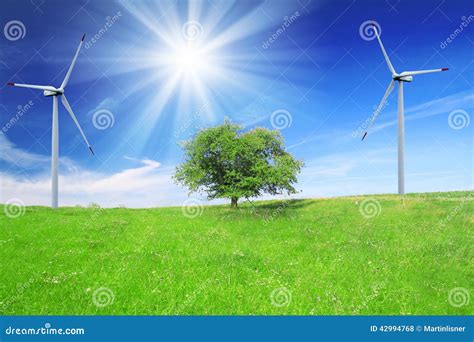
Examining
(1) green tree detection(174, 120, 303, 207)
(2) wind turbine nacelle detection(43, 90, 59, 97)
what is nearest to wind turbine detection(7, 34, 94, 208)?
(2) wind turbine nacelle detection(43, 90, 59, 97)

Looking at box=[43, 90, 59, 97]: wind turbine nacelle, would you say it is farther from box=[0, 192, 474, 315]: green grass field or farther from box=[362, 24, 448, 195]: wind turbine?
box=[362, 24, 448, 195]: wind turbine

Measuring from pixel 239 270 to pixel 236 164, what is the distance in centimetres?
2447

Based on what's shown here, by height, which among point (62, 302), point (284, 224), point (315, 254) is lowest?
point (62, 302)

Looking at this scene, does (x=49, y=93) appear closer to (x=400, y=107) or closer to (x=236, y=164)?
(x=236, y=164)

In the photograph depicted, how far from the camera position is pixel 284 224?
25000mm

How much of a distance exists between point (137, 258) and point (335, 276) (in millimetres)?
7496

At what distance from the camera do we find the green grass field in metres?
9.79

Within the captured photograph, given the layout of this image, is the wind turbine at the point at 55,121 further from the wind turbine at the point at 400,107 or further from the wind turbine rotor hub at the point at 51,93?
the wind turbine at the point at 400,107

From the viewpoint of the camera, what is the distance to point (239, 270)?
1230 centimetres

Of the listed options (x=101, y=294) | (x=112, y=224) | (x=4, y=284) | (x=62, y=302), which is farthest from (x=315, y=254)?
(x=112, y=224)

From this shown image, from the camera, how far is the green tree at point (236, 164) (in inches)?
1342

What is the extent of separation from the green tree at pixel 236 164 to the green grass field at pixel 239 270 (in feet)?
40.0

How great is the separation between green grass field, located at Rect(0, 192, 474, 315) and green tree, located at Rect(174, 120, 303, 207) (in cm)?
1219

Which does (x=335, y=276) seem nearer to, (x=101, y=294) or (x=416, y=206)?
(x=101, y=294)
